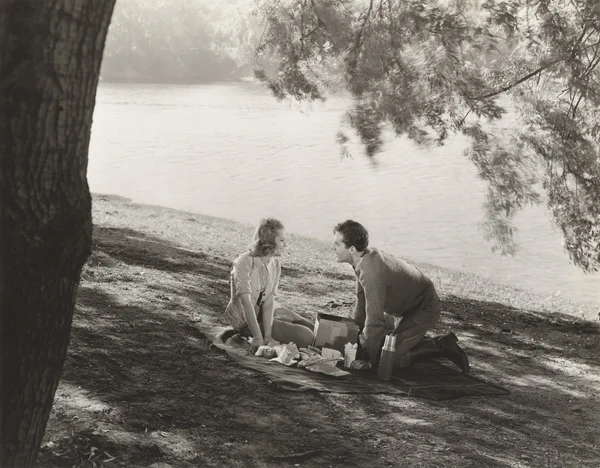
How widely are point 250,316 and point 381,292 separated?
83 centimetres

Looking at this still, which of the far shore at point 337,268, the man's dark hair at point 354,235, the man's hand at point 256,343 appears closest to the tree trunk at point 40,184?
the man's dark hair at point 354,235

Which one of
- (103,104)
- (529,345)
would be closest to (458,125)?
(529,345)

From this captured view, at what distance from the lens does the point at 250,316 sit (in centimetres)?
484

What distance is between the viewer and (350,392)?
4344 mm

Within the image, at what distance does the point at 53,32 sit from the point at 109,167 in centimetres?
2348

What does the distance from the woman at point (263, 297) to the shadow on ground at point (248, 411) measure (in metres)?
0.28

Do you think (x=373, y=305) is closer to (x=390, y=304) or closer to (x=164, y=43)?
(x=390, y=304)

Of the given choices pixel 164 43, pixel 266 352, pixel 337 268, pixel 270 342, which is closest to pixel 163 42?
pixel 164 43

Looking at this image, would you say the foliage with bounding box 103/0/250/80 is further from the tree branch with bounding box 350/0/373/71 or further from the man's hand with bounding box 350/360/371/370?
the man's hand with bounding box 350/360/371/370

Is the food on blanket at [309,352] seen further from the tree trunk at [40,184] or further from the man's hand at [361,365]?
the tree trunk at [40,184]

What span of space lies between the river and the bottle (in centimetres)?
487

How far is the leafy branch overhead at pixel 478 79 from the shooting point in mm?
7281

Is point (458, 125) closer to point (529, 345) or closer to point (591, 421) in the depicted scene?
point (529, 345)

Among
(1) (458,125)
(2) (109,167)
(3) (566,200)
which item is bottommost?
(2) (109,167)
